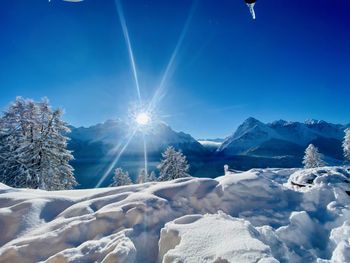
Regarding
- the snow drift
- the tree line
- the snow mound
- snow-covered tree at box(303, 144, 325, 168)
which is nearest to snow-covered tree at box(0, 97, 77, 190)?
the tree line

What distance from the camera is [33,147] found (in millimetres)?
19953

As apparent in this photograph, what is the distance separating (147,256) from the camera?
3.96 meters

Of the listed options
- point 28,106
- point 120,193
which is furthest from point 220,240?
point 28,106

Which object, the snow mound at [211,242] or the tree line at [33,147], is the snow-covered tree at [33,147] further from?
the snow mound at [211,242]

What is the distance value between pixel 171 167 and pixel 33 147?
16.7 m

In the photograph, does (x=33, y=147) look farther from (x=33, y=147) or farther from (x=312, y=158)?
(x=312, y=158)

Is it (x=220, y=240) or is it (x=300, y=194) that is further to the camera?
(x=300, y=194)

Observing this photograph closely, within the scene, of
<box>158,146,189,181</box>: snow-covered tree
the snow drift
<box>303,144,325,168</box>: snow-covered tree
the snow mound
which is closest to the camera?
the snow mound

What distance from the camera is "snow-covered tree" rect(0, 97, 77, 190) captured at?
19.5 m

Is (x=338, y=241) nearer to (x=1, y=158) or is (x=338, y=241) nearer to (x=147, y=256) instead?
(x=147, y=256)

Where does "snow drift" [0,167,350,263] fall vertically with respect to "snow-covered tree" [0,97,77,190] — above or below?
below

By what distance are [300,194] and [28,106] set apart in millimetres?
21409

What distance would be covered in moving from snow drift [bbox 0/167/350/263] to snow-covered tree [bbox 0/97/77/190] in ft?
46.9

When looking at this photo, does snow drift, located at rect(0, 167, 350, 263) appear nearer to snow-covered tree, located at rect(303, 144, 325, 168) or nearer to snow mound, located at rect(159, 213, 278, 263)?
snow mound, located at rect(159, 213, 278, 263)
